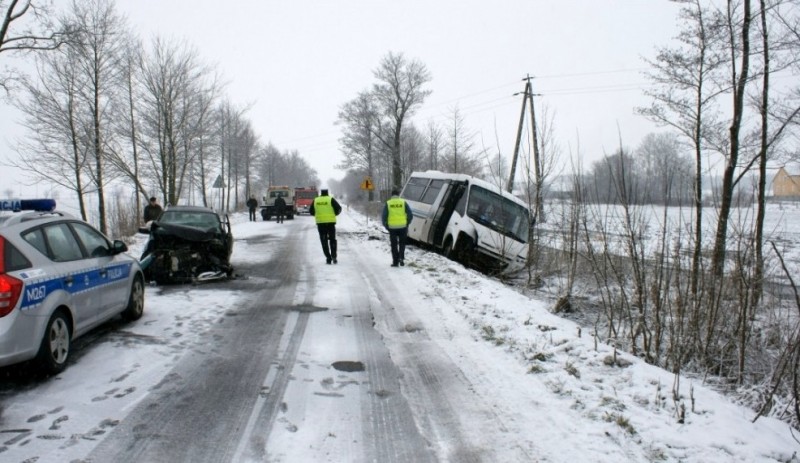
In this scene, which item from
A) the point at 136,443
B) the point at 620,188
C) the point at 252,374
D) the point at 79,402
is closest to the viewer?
the point at 136,443

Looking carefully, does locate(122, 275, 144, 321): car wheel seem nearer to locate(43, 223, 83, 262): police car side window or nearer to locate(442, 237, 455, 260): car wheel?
locate(43, 223, 83, 262): police car side window

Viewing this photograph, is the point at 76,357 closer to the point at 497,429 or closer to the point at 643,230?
the point at 497,429

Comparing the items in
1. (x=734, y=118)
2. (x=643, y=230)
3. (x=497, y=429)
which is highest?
(x=734, y=118)

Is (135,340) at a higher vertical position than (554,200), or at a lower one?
lower

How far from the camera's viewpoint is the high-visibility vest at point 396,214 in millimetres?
11820

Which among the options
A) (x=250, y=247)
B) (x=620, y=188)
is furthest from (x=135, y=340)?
(x=250, y=247)

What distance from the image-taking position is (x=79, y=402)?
404 cm

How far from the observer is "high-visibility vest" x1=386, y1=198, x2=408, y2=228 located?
465 inches

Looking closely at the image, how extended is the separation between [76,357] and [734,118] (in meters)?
14.6

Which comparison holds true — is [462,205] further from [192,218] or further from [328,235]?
[192,218]

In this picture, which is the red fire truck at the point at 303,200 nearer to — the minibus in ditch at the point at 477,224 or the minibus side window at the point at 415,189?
the minibus side window at the point at 415,189

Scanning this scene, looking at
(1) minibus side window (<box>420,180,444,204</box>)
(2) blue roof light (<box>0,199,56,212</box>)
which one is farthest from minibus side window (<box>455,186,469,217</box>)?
(2) blue roof light (<box>0,199,56,212</box>)

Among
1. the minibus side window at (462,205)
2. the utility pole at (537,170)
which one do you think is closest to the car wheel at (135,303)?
the utility pole at (537,170)

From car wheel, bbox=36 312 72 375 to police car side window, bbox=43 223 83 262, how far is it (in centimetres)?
61
